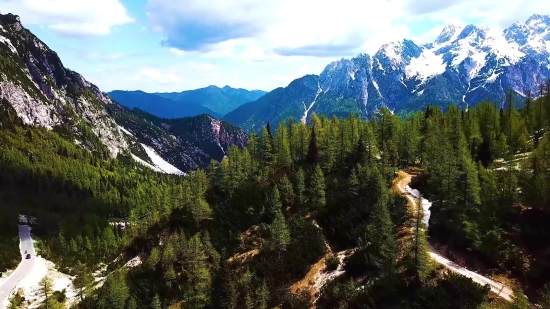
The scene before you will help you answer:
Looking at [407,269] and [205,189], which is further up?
[205,189]

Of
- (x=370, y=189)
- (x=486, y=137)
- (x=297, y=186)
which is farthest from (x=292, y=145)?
(x=486, y=137)

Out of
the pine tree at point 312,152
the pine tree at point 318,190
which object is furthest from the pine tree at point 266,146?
the pine tree at point 318,190

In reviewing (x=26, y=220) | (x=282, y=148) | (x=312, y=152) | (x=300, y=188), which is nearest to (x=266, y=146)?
(x=282, y=148)

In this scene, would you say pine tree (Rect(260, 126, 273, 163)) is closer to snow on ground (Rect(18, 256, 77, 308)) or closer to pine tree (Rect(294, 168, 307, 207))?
pine tree (Rect(294, 168, 307, 207))

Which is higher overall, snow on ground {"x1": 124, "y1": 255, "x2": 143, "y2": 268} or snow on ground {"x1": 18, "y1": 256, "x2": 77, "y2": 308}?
snow on ground {"x1": 124, "y1": 255, "x2": 143, "y2": 268}

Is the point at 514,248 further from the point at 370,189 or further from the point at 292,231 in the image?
the point at 292,231

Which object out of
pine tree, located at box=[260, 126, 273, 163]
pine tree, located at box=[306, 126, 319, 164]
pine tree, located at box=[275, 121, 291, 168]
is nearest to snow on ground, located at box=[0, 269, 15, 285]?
pine tree, located at box=[260, 126, 273, 163]
